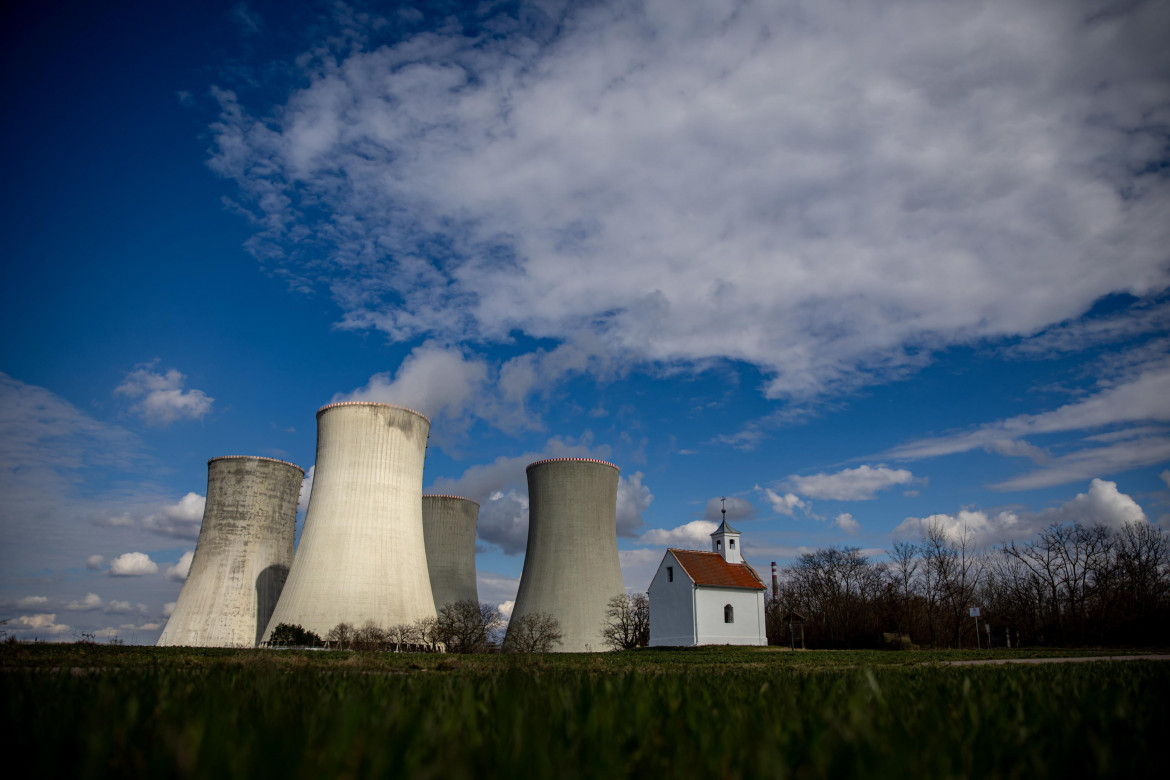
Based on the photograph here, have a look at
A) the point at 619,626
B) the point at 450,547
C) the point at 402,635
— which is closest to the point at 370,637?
the point at 402,635

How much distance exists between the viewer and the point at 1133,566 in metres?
31.3

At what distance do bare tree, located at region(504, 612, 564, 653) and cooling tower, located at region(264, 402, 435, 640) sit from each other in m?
4.30

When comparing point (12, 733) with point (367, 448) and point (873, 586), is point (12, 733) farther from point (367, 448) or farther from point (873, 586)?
point (873, 586)

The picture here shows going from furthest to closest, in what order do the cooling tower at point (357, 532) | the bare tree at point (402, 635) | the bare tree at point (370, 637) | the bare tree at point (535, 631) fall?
the bare tree at point (535, 631) → the cooling tower at point (357, 532) → the bare tree at point (402, 635) → the bare tree at point (370, 637)

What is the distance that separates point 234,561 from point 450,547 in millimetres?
9744

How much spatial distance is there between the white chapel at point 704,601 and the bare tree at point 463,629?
926 cm

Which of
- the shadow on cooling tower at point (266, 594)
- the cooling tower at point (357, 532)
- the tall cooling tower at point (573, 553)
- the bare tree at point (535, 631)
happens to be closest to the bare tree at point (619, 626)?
the tall cooling tower at point (573, 553)

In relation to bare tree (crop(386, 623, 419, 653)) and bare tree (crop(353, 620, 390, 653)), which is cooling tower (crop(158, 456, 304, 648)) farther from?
bare tree (crop(386, 623, 419, 653))

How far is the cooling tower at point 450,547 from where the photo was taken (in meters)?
31.7

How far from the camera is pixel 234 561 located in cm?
2605

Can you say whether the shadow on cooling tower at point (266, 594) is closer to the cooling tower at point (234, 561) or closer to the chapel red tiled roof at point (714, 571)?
the cooling tower at point (234, 561)

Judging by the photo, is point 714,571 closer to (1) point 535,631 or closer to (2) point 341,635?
(1) point 535,631

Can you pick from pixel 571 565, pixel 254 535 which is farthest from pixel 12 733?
pixel 254 535

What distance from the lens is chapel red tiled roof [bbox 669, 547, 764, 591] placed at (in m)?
31.1
